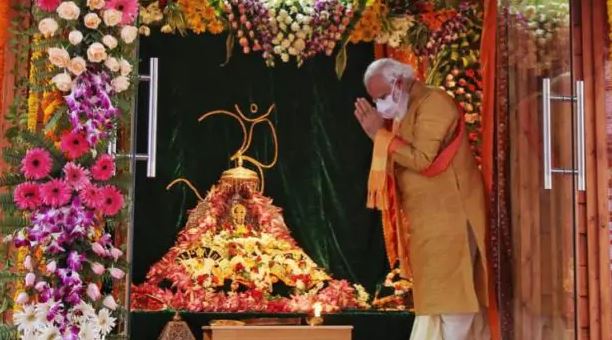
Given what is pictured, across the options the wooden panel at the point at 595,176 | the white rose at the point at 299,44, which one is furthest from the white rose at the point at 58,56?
the wooden panel at the point at 595,176

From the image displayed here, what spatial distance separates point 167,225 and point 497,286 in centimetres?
221

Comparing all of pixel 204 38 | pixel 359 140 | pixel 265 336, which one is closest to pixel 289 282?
pixel 265 336

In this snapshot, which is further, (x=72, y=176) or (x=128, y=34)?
(x=128, y=34)

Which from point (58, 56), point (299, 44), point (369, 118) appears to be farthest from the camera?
point (299, 44)

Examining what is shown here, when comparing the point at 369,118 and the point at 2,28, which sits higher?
the point at 2,28

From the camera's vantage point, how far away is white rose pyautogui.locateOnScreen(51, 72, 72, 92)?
4309mm

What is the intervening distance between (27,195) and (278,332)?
7.83 feet

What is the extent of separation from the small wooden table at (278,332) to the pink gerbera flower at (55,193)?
2.12 metres

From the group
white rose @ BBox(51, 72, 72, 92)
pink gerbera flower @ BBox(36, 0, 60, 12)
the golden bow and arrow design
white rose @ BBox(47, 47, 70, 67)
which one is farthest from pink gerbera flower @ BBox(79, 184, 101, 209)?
the golden bow and arrow design

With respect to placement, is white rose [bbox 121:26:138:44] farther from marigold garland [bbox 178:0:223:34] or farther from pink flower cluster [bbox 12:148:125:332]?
marigold garland [bbox 178:0:223:34]

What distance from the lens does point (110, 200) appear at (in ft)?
14.0

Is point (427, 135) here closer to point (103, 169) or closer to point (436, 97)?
point (436, 97)

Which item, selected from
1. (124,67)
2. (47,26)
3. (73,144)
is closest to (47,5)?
(47,26)

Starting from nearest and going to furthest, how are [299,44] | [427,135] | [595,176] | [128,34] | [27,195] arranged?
1. [27,195]
2. [128,34]
3. [595,176]
4. [427,135]
5. [299,44]
